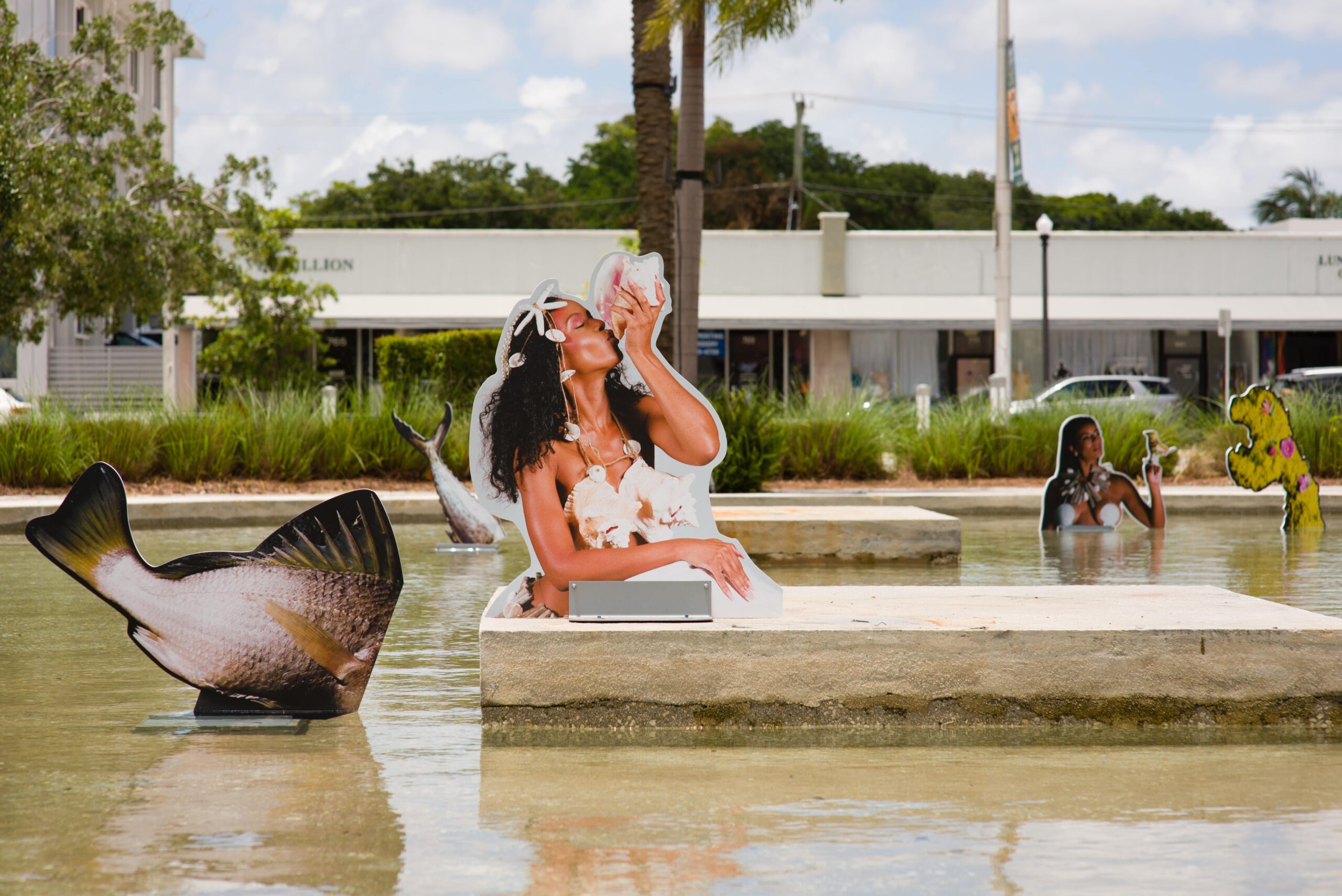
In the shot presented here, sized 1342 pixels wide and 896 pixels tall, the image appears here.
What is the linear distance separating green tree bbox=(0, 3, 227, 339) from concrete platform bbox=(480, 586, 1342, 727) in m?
16.8

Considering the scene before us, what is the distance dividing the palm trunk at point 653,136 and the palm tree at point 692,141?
0.38 metres

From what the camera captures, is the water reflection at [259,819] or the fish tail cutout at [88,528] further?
the fish tail cutout at [88,528]

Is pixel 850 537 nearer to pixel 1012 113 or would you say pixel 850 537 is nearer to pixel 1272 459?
pixel 1272 459

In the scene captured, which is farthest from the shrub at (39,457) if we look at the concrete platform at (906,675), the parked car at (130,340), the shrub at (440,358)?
the parked car at (130,340)

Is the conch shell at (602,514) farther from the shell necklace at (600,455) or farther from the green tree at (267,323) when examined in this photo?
the green tree at (267,323)

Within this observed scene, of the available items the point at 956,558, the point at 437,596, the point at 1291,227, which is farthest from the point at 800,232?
the point at 437,596

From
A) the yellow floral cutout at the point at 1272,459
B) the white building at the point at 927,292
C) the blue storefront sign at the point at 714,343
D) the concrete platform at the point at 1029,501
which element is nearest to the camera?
the yellow floral cutout at the point at 1272,459

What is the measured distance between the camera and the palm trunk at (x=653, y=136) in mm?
15320

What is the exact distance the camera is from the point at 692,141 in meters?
16.2

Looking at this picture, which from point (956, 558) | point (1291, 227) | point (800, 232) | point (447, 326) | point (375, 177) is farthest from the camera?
point (375, 177)

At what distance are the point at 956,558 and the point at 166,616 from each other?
7.29 m

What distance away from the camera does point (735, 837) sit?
12.8 feet

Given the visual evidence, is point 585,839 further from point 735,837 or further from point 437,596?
point 437,596

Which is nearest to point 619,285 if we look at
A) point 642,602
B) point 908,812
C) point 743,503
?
point 642,602
